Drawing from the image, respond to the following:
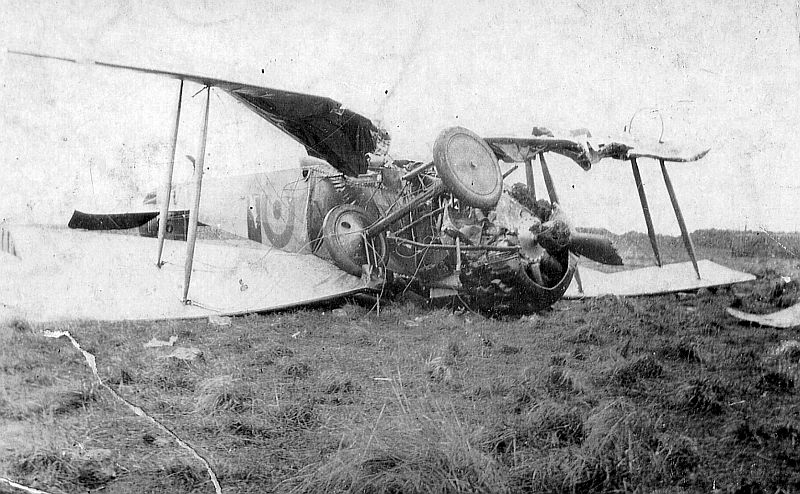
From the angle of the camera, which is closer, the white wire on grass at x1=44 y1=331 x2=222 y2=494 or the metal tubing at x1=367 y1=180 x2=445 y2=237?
the white wire on grass at x1=44 y1=331 x2=222 y2=494

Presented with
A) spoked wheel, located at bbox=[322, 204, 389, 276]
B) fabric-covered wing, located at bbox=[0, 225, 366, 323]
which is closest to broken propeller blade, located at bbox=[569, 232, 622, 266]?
spoked wheel, located at bbox=[322, 204, 389, 276]

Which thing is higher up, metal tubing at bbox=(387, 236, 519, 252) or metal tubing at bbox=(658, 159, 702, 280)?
metal tubing at bbox=(658, 159, 702, 280)

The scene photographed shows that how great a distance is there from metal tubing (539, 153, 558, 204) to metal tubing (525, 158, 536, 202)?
2.2 inches

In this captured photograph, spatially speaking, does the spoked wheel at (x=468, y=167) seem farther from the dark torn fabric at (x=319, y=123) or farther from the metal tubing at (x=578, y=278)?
the metal tubing at (x=578, y=278)

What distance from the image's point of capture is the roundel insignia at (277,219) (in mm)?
3080

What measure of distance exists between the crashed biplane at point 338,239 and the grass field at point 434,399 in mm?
122

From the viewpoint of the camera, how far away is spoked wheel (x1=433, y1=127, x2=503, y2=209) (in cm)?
250

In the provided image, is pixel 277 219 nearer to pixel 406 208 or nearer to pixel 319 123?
pixel 319 123

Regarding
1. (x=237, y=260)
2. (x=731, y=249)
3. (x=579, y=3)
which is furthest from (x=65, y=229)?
(x=731, y=249)

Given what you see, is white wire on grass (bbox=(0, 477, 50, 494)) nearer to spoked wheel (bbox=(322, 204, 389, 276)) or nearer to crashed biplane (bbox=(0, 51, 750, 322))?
crashed biplane (bbox=(0, 51, 750, 322))

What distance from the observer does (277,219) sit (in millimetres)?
3113

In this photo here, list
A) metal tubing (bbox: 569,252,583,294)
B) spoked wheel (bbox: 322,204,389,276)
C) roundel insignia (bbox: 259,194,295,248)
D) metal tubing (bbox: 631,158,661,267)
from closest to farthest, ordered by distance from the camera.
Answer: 1. metal tubing (bbox: 631,158,661,267)
2. metal tubing (bbox: 569,252,583,294)
3. spoked wheel (bbox: 322,204,389,276)
4. roundel insignia (bbox: 259,194,295,248)

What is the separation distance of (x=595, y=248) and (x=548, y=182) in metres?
0.39

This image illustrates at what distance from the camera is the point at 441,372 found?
2463 millimetres
